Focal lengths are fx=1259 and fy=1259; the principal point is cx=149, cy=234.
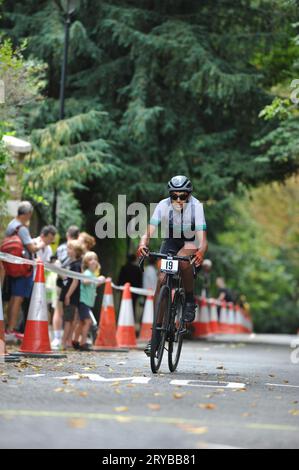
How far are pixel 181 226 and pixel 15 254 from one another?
534 cm

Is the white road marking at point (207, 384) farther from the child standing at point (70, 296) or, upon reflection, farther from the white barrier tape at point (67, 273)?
→ the child standing at point (70, 296)

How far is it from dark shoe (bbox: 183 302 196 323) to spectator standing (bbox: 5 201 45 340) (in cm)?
488

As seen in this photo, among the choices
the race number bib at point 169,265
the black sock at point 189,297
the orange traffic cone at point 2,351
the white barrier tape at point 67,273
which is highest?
the white barrier tape at point 67,273

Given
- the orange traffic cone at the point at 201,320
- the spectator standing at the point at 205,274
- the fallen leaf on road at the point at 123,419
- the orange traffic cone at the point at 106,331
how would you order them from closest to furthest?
the fallen leaf on road at the point at 123,419
the orange traffic cone at the point at 106,331
the spectator standing at the point at 205,274
the orange traffic cone at the point at 201,320

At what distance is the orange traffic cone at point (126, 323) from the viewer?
21.2 meters

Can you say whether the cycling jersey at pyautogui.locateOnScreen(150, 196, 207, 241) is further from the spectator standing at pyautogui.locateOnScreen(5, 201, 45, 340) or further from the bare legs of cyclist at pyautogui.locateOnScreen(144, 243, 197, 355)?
the spectator standing at pyautogui.locateOnScreen(5, 201, 45, 340)

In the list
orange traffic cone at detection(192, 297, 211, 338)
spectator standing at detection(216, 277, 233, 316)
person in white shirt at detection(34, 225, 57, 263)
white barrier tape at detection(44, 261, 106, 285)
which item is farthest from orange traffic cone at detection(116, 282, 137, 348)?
spectator standing at detection(216, 277, 233, 316)

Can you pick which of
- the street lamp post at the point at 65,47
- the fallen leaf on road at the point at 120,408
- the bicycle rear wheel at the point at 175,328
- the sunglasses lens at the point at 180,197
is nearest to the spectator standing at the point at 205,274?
the street lamp post at the point at 65,47

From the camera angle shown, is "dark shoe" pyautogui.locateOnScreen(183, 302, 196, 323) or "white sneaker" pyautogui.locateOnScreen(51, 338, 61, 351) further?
"white sneaker" pyautogui.locateOnScreen(51, 338, 61, 351)

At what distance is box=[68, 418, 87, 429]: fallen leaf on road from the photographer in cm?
748

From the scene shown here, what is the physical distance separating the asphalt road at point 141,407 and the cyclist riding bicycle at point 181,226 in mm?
1163
